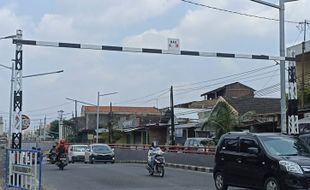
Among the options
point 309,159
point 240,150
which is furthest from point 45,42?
point 309,159

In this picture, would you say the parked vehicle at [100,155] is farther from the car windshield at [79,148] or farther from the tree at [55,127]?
the tree at [55,127]

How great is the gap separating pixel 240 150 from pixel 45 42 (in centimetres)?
900

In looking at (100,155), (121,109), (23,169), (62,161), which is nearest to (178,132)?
(100,155)

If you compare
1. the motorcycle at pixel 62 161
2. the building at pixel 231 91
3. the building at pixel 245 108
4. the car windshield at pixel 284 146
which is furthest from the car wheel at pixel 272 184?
the building at pixel 231 91

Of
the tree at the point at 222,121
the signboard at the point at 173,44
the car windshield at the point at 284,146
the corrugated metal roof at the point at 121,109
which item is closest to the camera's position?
the car windshield at the point at 284,146

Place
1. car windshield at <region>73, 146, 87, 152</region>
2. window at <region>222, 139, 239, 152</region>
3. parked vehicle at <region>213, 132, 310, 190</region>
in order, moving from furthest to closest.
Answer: car windshield at <region>73, 146, 87, 152</region>
window at <region>222, 139, 239, 152</region>
parked vehicle at <region>213, 132, 310, 190</region>

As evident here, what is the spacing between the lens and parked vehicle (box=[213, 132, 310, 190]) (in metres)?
13.0

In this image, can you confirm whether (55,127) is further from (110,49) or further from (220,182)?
(220,182)

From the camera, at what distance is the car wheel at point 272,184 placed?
1334 cm

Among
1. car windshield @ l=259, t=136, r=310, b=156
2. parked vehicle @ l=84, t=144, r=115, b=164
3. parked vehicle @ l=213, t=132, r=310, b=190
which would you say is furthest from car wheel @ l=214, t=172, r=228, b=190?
parked vehicle @ l=84, t=144, r=115, b=164

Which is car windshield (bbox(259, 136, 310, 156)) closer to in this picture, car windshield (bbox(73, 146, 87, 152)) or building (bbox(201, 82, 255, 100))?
car windshield (bbox(73, 146, 87, 152))

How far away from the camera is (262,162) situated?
14.0 metres

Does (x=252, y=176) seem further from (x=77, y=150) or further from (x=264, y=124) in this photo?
(x=77, y=150)

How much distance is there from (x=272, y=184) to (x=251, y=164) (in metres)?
1.10
